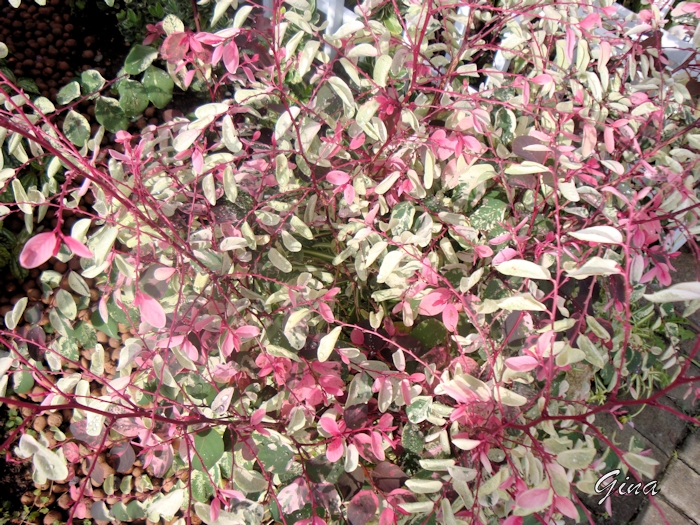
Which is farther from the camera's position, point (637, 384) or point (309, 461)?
point (637, 384)

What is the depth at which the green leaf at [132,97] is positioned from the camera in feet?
3.87

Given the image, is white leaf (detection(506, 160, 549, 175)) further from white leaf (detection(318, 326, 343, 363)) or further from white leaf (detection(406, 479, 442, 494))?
white leaf (detection(406, 479, 442, 494))

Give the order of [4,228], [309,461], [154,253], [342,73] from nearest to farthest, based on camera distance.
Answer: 1. [309,461]
2. [154,253]
3. [4,228]
4. [342,73]

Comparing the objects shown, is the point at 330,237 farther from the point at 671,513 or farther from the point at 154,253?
the point at 671,513

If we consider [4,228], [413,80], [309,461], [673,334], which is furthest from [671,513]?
[4,228]

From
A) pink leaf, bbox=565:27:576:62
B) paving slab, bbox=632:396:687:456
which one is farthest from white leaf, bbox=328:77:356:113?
paving slab, bbox=632:396:687:456

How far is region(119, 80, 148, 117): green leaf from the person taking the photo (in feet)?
3.87

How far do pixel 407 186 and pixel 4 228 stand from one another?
1224mm

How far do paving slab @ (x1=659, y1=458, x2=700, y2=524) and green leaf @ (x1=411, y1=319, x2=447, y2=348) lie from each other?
107 centimetres

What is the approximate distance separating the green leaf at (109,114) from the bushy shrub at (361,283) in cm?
11

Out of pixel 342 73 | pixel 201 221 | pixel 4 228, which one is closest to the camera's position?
pixel 201 221

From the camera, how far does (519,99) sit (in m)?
1.11

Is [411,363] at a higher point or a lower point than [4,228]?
higher

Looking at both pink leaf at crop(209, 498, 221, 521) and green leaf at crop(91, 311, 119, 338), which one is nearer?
pink leaf at crop(209, 498, 221, 521)
